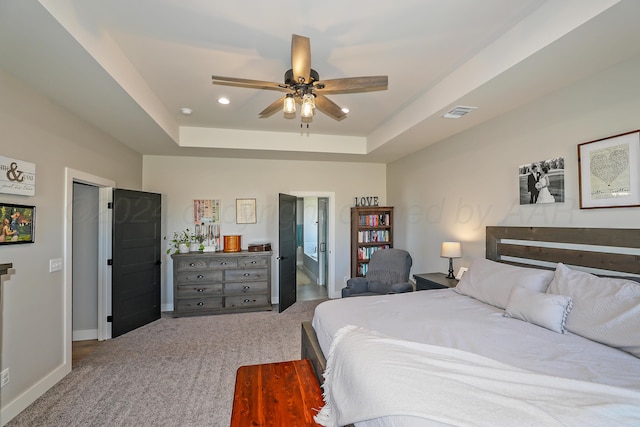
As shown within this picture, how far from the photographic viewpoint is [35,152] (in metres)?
2.45

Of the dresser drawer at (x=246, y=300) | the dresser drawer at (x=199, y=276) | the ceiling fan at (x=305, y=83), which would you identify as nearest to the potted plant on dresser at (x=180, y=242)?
the dresser drawer at (x=199, y=276)

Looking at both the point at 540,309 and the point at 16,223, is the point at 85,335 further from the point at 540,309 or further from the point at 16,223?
the point at 540,309

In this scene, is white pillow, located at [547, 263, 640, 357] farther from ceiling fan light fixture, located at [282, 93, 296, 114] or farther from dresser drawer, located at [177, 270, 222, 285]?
dresser drawer, located at [177, 270, 222, 285]

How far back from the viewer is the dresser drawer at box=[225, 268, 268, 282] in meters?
Answer: 4.66

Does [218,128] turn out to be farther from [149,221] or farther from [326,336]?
[326,336]

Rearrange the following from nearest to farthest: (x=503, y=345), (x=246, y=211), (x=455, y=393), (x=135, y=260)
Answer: (x=455, y=393), (x=503, y=345), (x=135, y=260), (x=246, y=211)

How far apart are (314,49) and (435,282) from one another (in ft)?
9.33

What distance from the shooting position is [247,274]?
186 inches

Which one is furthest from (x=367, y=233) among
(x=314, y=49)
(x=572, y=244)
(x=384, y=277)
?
(x=314, y=49)

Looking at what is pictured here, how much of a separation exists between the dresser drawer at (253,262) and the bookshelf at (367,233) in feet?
5.28

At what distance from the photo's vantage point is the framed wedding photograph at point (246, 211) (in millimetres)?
5152

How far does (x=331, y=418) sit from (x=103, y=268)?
3.64m

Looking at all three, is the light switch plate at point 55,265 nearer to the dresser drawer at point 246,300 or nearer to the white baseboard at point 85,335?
the white baseboard at point 85,335

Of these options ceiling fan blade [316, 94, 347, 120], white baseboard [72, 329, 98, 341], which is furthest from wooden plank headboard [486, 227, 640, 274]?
white baseboard [72, 329, 98, 341]
